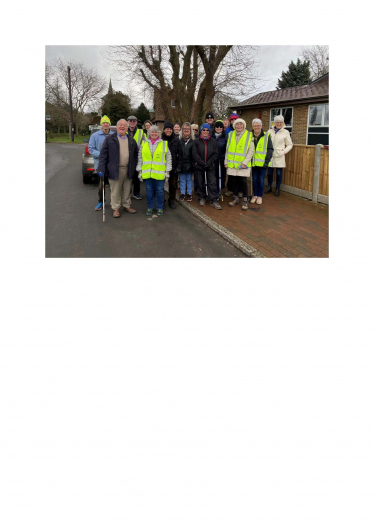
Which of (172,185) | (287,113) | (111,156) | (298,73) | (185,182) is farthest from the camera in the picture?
(298,73)

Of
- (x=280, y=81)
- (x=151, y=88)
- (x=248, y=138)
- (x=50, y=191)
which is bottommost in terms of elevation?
(x=50, y=191)

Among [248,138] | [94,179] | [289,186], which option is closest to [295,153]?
[289,186]

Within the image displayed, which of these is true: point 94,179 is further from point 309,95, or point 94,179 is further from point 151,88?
point 309,95

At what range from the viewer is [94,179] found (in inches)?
451

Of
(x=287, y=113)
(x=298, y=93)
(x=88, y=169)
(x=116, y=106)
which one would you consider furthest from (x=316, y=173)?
(x=116, y=106)

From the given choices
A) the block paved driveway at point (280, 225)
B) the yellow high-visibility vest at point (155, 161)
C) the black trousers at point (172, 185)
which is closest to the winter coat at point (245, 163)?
the block paved driveway at point (280, 225)

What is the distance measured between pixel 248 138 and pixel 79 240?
407cm

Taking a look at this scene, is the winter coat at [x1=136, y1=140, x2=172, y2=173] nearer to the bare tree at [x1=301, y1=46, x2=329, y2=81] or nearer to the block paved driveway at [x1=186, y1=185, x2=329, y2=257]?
the block paved driveway at [x1=186, y1=185, x2=329, y2=257]

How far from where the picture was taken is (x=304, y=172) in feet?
30.5

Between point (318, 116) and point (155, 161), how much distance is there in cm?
1089

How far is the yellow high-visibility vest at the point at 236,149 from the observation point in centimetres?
770

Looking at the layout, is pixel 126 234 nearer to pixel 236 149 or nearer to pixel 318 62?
pixel 236 149

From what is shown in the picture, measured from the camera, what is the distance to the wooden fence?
28.3ft

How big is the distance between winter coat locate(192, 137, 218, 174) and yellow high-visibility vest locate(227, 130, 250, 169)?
358 mm
